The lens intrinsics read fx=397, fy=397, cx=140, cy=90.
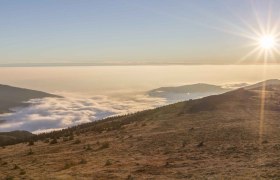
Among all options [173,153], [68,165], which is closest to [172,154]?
[173,153]

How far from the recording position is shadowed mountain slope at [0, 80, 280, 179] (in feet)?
60.2

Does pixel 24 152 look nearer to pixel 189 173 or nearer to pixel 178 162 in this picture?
pixel 178 162

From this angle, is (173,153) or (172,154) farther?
(173,153)

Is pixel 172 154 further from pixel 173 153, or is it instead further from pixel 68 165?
pixel 68 165

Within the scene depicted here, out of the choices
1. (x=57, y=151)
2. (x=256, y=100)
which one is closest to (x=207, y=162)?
(x=57, y=151)

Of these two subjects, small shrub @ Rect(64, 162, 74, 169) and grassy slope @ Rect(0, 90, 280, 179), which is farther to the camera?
small shrub @ Rect(64, 162, 74, 169)

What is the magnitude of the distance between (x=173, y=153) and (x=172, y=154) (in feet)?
1.01

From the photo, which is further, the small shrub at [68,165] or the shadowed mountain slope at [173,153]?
the small shrub at [68,165]

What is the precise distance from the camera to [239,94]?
172ft

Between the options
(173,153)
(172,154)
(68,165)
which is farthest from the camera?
(173,153)

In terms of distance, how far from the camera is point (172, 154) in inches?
912

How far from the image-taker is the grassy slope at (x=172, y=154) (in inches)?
725

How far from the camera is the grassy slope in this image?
18.4 m

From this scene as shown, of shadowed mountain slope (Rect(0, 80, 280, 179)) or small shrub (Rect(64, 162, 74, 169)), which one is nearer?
shadowed mountain slope (Rect(0, 80, 280, 179))
